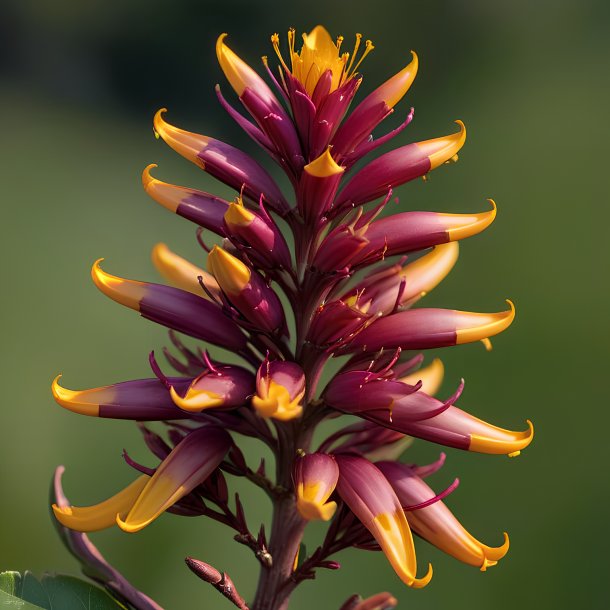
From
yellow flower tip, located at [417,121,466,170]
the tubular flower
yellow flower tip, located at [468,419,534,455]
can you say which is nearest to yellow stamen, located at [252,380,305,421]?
the tubular flower

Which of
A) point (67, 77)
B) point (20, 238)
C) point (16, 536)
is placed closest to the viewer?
point (16, 536)

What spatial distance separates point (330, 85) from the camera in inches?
42.6

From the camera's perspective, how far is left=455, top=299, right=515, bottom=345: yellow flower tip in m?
1.09

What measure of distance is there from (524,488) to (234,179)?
6.91 feet

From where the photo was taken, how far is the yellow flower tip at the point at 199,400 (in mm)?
976

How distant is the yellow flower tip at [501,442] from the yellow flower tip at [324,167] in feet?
1.17

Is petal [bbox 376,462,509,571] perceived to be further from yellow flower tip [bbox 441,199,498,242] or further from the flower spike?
yellow flower tip [bbox 441,199,498,242]

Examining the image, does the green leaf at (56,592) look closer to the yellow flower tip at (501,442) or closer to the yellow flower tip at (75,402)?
the yellow flower tip at (75,402)

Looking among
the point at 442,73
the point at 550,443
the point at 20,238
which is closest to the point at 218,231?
the point at 550,443

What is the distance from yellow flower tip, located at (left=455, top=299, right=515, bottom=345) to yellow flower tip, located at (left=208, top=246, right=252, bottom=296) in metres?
0.28

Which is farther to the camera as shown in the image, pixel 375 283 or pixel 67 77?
pixel 67 77

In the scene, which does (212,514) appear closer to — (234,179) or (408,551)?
(408,551)

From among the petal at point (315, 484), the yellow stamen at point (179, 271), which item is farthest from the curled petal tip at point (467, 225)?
the yellow stamen at point (179, 271)

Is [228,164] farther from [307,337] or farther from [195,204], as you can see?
[307,337]
